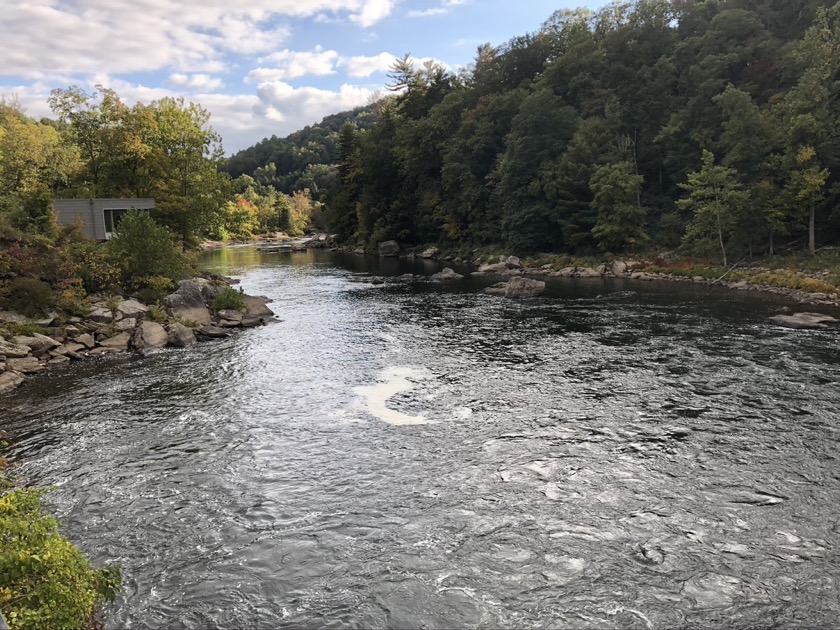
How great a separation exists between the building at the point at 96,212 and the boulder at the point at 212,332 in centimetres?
1326

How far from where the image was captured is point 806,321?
1013 inches

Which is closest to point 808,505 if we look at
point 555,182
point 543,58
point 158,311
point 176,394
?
point 176,394

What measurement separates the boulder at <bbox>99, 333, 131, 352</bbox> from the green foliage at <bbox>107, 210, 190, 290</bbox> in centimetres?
579

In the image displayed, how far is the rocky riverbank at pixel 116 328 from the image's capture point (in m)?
21.7

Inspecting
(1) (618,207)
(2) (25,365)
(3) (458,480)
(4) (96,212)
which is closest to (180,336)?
(2) (25,365)

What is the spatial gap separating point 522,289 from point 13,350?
2922 cm

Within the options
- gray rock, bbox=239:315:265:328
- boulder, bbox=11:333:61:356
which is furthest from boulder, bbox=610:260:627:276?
boulder, bbox=11:333:61:356

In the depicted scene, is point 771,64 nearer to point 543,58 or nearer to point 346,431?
point 543,58

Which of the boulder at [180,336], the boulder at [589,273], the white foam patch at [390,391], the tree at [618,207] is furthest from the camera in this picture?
the tree at [618,207]

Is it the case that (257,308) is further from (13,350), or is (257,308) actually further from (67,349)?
(13,350)

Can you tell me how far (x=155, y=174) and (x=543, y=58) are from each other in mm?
53083

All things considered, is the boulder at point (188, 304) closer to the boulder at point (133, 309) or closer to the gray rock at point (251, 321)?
the boulder at point (133, 309)

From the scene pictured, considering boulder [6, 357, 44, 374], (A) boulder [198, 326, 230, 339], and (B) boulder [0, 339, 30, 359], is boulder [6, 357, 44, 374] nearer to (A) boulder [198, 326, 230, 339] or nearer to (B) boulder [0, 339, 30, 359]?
(B) boulder [0, 339, 30, 359]

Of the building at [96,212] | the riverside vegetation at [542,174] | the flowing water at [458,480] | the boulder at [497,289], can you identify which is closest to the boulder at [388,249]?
the riverside vegetation at [542,174]
